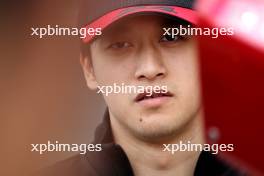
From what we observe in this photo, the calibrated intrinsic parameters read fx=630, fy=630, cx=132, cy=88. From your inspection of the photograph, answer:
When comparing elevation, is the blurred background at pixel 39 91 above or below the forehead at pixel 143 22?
below

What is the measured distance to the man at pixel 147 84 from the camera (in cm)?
96

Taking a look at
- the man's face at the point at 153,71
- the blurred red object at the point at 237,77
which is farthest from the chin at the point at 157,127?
the blurred red object at the point at 237,77

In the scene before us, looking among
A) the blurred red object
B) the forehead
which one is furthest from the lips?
the blurred red object

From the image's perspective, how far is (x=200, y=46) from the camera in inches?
21.7

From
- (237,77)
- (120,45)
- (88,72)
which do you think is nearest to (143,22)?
(120,45)

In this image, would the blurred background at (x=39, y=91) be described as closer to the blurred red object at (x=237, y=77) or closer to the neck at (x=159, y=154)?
the neck at (x=159, y=154)

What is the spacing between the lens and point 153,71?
0.94 m

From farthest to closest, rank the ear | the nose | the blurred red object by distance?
the ear → the nose → the blurred red object

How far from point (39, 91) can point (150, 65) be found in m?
0.26

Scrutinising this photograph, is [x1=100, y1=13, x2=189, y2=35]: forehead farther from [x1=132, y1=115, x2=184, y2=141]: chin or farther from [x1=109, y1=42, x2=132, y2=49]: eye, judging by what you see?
[x1=132, y1=115, x2=184, y2=141]: chin

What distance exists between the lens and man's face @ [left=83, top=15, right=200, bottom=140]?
3.13 feet

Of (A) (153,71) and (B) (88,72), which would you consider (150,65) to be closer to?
(A) (153,71)

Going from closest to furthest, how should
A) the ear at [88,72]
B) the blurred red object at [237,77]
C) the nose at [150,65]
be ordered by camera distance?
the blurred red object at [237,77] → the nose at [150,65] → the ear at [88,72]

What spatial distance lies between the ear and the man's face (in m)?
0.07
